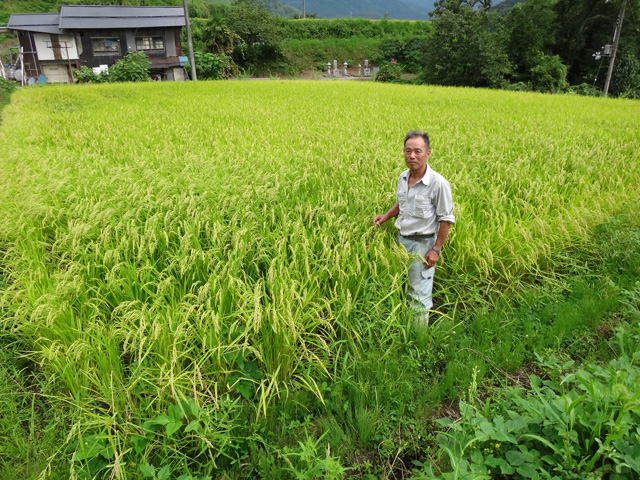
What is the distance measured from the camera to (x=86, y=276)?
2408 mm

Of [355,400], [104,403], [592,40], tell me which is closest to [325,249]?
[355,400]

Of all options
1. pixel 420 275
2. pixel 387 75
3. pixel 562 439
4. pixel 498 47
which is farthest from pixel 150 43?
pixel 562 439

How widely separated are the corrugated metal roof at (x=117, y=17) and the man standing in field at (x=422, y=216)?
2693cm

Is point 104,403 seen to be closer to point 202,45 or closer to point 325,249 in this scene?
point 325,249

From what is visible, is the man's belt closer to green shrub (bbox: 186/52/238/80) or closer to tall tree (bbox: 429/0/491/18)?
tall tree (bbox: 429/0/491/18)

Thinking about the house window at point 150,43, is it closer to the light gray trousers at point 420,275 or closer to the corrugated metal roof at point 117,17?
the corrugated metal roof at point 117,17

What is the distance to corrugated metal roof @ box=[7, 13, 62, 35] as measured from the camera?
22.9m

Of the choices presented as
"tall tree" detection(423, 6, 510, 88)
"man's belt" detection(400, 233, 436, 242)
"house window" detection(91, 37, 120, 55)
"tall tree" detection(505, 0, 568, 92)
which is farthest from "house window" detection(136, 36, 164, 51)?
"man's belt" detection(400, 233, 436, 242)

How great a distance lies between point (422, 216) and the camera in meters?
2.50

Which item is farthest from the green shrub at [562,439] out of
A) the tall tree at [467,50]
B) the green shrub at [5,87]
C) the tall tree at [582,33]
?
the tall tree at [582,33]

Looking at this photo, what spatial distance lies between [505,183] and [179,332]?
338cm

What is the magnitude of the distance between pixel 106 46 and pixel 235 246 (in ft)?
92.0

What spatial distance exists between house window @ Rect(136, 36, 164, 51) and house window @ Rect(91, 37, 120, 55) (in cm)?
120

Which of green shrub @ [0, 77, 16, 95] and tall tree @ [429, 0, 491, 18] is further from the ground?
tall tree @ [429, 0, 491, 18]
